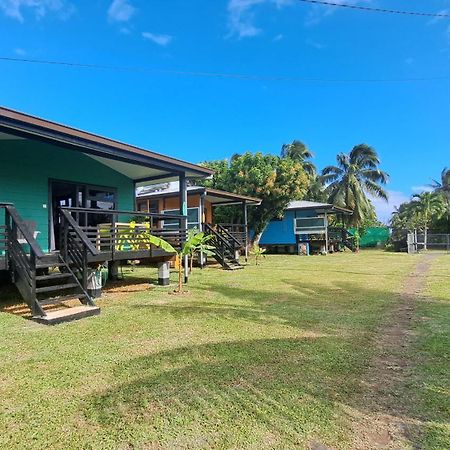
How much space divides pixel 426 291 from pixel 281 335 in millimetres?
5616

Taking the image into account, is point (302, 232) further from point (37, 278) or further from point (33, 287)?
point (33, 287)

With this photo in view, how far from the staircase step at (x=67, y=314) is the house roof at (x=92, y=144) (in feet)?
11.3

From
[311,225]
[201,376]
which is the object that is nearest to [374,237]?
[311,225]

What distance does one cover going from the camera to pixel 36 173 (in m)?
9.48

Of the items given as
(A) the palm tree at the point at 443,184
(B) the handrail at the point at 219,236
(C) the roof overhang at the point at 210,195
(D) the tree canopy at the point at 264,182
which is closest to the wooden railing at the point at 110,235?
(B) the handrail at the point at 219,236

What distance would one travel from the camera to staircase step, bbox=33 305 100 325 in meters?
5.59

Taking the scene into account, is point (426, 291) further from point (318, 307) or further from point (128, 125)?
point (128, 125)

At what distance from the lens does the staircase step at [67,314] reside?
18.3ft

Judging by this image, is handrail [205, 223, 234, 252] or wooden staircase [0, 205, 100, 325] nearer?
wooden staircase [0, 205, 100, 325]

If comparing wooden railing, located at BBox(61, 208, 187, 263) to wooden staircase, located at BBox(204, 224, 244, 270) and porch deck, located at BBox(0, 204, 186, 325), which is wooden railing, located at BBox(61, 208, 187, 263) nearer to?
porch deck, located at BBox(0, 204, 186, 325)

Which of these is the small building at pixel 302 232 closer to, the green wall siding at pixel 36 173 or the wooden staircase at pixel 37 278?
the green wall siding at pixel 36 173

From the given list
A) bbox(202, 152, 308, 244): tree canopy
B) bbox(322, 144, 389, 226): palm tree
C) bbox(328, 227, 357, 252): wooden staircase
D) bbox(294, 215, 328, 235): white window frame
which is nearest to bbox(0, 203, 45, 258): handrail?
bbox(202, 152, 308, 244): tree canopy

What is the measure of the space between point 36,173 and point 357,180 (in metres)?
29.6

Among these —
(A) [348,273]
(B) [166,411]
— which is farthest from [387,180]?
(B) [166,411]
